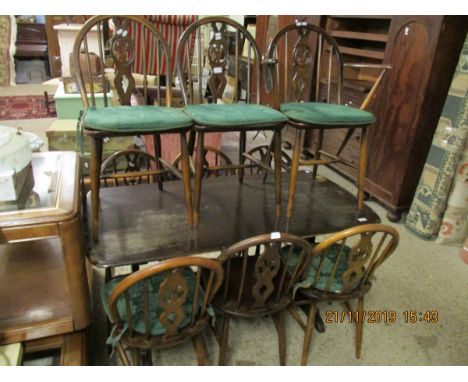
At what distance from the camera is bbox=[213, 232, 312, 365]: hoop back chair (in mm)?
1154

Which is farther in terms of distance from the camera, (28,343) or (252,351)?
(252,351)

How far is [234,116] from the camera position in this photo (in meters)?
1.39

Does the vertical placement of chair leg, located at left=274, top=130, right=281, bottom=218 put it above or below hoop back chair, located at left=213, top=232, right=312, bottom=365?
above

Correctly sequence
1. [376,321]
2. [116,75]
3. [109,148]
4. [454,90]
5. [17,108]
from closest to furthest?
[116,75], [376,321], [454,90], [109,148], [17,108]

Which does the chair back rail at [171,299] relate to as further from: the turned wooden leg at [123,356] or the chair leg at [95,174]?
the chair leg at [95,174]

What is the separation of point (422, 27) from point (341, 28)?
1.07 metres

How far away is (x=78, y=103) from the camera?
319cm

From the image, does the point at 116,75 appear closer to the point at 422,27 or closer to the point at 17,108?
the point at 422,27

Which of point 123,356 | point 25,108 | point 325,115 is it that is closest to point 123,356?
point 123,356

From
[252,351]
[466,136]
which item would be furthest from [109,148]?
[466,136]

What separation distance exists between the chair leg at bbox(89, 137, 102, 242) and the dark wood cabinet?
6.66 ft

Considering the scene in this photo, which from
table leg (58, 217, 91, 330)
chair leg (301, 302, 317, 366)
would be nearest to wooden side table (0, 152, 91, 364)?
table leg (58, 217, 91, 330)

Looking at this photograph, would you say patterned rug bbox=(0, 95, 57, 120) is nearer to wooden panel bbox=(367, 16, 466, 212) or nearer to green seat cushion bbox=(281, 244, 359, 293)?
wooden panel bbox=(367, 16, 466, 212)

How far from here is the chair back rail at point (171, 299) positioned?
40.5 inches
